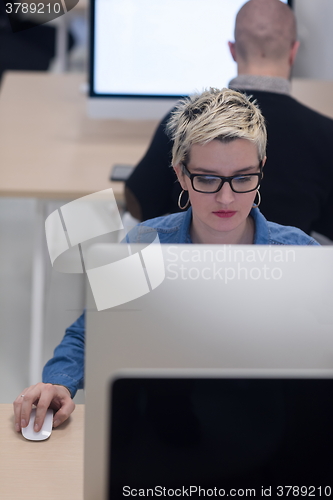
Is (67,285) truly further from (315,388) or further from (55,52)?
(55,52)

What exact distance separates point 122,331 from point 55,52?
3847mm

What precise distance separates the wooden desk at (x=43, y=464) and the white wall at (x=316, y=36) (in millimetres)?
2394

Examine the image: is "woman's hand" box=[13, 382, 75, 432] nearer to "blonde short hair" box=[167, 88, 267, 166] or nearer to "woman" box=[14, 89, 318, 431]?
"woman" box=[14, 89, 318, 431]

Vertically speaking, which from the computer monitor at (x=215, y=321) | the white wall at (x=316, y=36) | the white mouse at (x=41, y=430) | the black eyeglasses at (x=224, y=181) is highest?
the white wall at (x=316, y=36)

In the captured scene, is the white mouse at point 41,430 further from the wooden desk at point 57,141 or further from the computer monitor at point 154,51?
the computer monitor at point 154,51

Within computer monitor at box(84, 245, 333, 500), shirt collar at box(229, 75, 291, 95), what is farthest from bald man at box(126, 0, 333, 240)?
computer monitor at box(84, 245, 333, 500)

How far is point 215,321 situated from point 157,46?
1405 mm

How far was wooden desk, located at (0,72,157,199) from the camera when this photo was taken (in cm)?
174

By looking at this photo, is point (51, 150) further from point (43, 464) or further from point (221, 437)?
point (221, 437)

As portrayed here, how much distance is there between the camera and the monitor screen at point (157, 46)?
1842 millimetres

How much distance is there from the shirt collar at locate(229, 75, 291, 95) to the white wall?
1606 mm

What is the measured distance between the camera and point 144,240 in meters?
0.98

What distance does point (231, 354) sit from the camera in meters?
0.66

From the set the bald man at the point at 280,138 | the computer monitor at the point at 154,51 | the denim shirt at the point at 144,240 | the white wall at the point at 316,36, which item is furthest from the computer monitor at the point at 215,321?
the white wall at the point at 316,36
